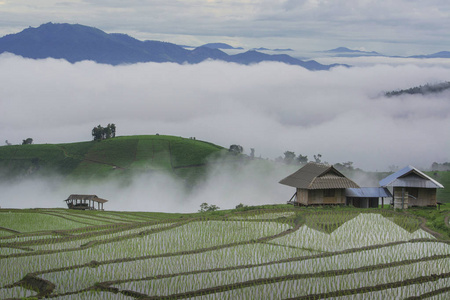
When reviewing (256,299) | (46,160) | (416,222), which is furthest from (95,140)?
(256,299)

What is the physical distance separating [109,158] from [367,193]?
267ft

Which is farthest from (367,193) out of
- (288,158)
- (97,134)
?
(97,134)

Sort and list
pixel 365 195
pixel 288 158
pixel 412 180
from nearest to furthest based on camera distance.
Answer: pixel 412 180 < pixel 365 195 < pixel 288 158

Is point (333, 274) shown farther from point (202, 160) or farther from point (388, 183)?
point (202, 160)

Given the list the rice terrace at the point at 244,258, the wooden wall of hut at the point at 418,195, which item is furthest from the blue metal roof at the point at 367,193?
the rice terrace at the point at 244,258

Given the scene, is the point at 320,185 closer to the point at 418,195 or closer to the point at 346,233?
the point at 418,195

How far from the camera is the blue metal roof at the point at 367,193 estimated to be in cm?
3490

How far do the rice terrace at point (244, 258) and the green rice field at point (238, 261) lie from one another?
0.11ft

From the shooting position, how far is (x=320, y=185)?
33406 mm

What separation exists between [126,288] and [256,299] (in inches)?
139

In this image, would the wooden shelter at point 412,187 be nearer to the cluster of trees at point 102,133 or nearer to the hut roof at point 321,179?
the hut roof at point 321,179

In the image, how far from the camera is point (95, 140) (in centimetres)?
11788

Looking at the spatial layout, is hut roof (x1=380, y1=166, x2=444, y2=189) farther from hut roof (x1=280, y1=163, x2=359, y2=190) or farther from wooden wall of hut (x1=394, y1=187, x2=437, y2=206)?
hut roof (x1=280, y1=163, x2=359, y2=190)

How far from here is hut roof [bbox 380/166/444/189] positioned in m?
33.3
